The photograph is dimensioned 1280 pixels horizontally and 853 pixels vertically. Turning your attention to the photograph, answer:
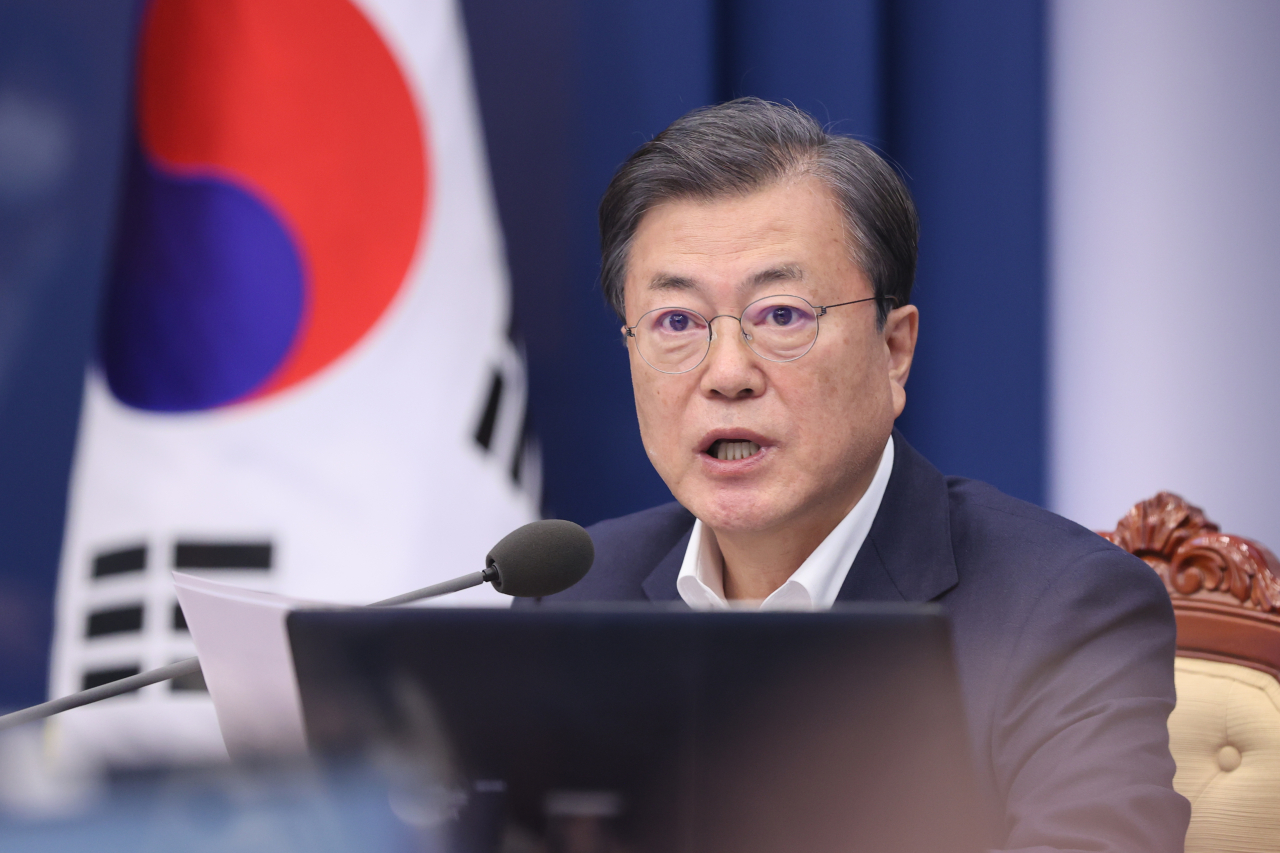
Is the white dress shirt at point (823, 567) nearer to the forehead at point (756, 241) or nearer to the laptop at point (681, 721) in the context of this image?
the forehead at point (756, 241)

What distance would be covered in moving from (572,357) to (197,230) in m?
0.63

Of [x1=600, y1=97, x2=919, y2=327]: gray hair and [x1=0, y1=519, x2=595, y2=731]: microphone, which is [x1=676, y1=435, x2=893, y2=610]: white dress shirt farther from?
[x1=0, y1=519, x2=595, y2=731]: microphone

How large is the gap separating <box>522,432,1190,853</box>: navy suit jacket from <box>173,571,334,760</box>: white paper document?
0.57 m

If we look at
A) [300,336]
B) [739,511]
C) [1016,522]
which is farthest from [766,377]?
[300,336]

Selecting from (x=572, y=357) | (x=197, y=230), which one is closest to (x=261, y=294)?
(x=197, y=230)

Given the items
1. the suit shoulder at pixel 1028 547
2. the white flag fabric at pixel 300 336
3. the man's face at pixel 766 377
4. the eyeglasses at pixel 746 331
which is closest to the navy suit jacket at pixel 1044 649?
the suit shoulder at pixel 1028 547

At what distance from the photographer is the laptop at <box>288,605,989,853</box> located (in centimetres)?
58

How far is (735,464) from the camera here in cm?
125

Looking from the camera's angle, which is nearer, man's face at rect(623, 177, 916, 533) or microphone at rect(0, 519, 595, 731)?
microphone at rect(0, 519, 595, 731)

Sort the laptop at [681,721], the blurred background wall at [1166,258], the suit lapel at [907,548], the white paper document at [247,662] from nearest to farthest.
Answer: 1. the laptop at [681,721]
2. the white paper document at [247,662]
3. the suit lapel at [907,548]
4. the blurred background wall at [1166,258]

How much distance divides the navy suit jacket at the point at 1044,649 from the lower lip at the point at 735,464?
16 centimetres

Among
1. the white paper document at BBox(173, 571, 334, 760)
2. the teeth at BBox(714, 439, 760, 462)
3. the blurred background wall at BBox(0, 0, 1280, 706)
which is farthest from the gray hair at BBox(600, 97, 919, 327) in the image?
the white paper document at BBox(173, 571, 334, 760)

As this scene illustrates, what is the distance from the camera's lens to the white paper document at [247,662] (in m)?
0.70

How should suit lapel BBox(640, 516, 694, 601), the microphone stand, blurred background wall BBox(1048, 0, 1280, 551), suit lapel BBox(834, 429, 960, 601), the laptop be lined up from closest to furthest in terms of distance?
the laptop
the microphone stand
suit lapel BBox(834, 429, 960, 601)
suit lapel BBox(640, 516, 694, 601)
blurred background wall BBox(1048, 0, 1280, 551)
